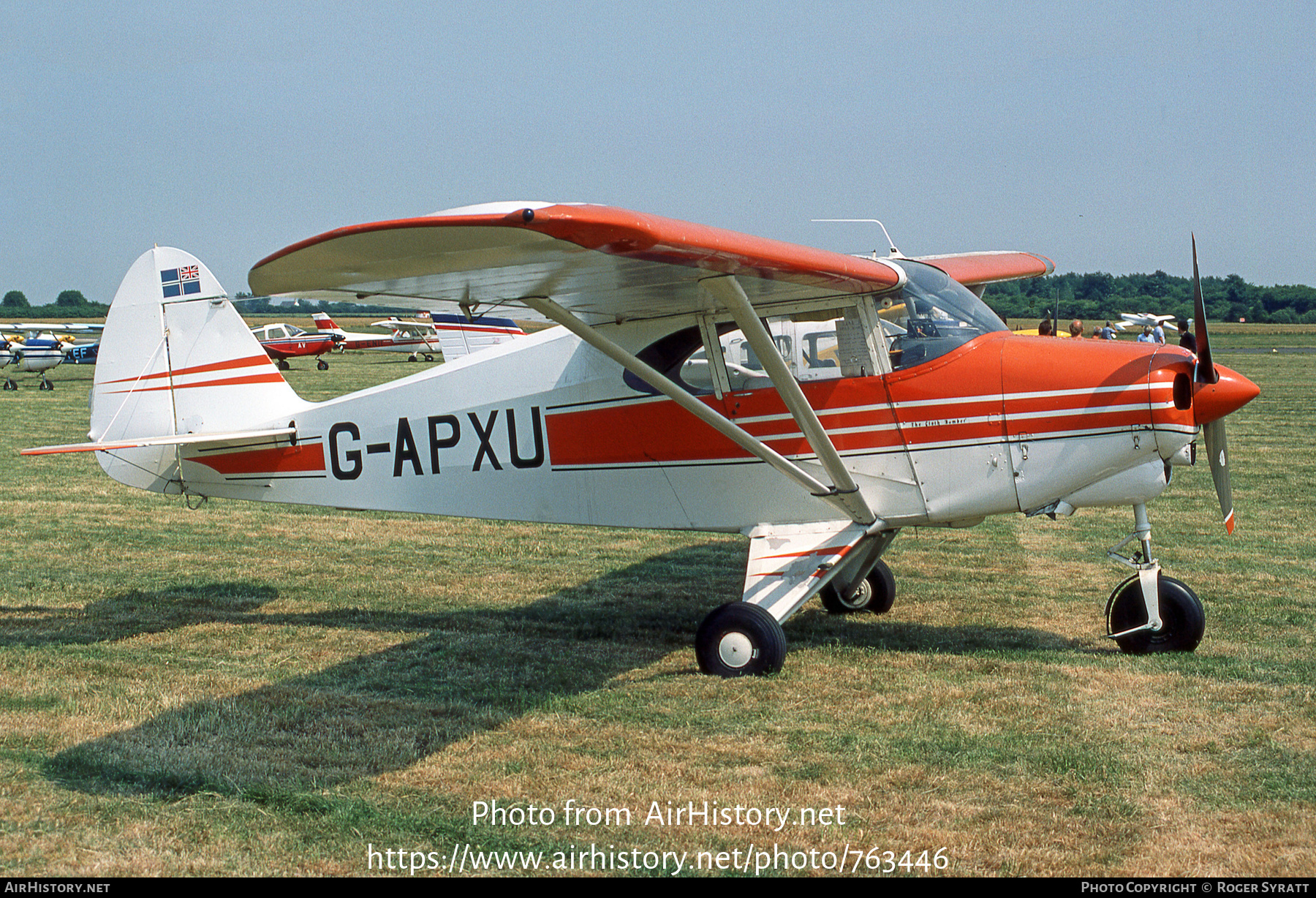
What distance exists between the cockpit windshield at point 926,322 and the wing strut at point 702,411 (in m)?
0.81

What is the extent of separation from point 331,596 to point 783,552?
3.68 metres

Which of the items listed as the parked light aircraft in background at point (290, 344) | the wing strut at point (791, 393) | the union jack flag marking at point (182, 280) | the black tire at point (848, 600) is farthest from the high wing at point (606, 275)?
the parked light aircraft in background at point (290, 344)

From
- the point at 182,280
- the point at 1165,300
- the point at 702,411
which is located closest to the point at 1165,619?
the point at 702,411

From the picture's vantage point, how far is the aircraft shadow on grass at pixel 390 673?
4602mm

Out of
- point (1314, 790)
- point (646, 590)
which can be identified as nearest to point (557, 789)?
point (1314, 790)

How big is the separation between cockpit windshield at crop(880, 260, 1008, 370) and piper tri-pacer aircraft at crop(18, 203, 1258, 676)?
0.04ft

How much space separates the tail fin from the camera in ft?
25.5

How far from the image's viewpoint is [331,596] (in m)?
8.15

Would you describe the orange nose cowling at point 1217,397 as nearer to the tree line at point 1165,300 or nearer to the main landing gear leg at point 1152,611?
the main landing gear leg at point 1152,611

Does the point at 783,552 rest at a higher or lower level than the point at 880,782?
higher

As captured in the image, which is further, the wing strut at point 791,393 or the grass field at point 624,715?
the wing strut at point 791,393

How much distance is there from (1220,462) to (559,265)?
4092mm

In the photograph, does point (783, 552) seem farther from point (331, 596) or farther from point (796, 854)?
point (331, 596)

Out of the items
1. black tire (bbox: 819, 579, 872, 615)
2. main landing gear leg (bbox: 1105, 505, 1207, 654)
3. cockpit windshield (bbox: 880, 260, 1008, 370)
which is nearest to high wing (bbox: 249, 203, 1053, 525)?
cockpit windshield (bbox: 880, 260, 1008, 370)
